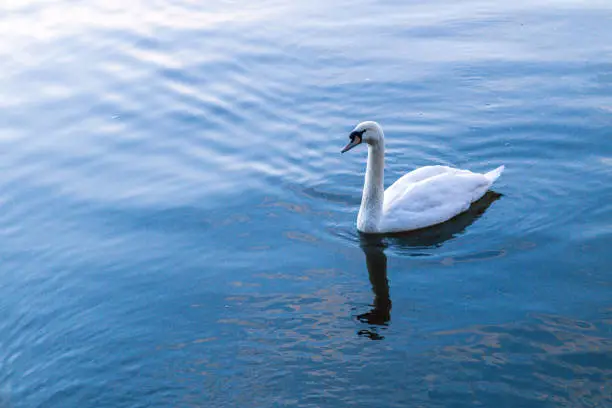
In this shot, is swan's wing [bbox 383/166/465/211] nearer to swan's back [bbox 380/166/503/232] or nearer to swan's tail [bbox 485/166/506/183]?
swan's back [bbox 380/166/503/232]

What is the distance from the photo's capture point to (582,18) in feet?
65.3

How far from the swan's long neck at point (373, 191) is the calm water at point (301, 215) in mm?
237

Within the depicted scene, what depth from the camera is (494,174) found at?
522 inches

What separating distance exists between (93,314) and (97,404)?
1.77 meters

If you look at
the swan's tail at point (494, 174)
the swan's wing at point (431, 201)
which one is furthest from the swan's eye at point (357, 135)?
the swan's tail at point (494, 174)

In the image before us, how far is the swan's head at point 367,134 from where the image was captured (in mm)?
12070

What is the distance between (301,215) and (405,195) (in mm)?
1471

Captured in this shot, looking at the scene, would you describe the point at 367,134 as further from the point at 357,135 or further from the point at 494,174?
the point at 494,174

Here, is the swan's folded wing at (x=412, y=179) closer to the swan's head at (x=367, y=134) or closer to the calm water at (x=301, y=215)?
the calm water at (x=301, y=215)

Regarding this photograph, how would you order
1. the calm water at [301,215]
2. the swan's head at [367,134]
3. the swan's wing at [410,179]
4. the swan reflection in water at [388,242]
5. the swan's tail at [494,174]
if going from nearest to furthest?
the calm water at [301,215] → the swan reflection in water at [388,242] → the swan's head at [367,134] → the swan's wing at [410,179] → the swan's tail at [494,174]

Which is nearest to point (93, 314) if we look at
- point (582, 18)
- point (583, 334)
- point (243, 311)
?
point (243, 311)

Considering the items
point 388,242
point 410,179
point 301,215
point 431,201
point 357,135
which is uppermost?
point 357,135

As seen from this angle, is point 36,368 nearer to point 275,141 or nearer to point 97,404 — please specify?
point 97,404

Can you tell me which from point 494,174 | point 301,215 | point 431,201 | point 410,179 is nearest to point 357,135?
point 410,179
